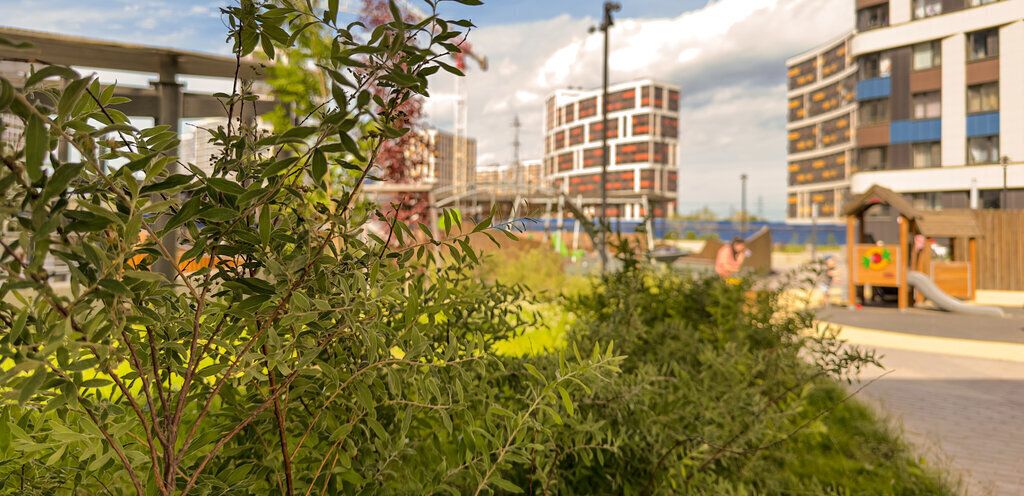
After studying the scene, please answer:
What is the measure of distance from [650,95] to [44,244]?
92.2 m

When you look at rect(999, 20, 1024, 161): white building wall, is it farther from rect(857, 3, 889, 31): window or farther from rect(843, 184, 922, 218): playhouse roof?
rect(843, 184, 922, 218): playhouse roof

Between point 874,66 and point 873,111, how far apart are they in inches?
88.2

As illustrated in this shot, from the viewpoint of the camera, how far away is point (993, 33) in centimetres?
2425

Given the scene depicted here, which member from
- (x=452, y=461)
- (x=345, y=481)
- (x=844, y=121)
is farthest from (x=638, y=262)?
(x=844, y=121)

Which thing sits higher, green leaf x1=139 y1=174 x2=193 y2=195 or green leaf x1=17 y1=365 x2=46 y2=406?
green leaf x1=139 y1=174 x2=193 y2=195

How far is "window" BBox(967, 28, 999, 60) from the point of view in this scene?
24.2m

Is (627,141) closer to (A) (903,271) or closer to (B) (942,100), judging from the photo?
(B) (942,100)

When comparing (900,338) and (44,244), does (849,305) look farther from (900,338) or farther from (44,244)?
(44,244)

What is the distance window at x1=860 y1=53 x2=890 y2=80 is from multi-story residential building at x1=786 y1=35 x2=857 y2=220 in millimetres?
32935

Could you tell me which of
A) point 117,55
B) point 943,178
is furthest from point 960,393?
point 943,178

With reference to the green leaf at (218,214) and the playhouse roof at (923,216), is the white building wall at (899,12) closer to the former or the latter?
the playhouse roof at (923,216)

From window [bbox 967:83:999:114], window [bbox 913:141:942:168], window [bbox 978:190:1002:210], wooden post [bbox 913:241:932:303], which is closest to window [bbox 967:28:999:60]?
window [bbox 967:83:999:114]

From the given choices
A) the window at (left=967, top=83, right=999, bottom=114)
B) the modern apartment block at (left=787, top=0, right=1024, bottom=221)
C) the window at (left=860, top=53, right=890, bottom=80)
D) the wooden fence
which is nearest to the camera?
the wooden fence

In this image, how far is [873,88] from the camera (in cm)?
2878
